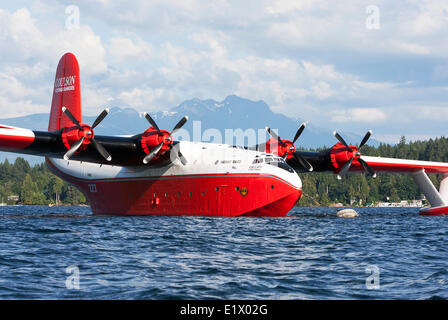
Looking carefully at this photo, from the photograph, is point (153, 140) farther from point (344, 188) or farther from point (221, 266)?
point (344, 188)

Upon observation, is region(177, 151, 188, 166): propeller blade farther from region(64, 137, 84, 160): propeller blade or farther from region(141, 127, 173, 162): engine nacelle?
region(64, 137, 84, 160): propeller blade

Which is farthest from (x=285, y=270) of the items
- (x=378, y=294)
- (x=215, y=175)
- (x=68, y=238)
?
(x=215, y=175)

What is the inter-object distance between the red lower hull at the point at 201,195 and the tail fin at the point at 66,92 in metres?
5.73

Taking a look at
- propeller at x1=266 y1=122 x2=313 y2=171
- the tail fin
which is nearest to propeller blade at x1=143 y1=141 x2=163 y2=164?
propeller at x1=266 y1=122 x2=313 y2=171

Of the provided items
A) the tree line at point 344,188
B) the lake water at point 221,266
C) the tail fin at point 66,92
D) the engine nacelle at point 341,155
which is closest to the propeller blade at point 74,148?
the lake water at point 221,266

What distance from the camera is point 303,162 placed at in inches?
1387

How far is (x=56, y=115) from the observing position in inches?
1594

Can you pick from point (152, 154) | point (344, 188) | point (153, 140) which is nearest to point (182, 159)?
point (153, 140)

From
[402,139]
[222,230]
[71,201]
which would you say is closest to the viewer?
[222,230]

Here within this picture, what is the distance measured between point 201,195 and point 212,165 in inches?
82.4

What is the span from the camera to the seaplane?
27.0 meters
